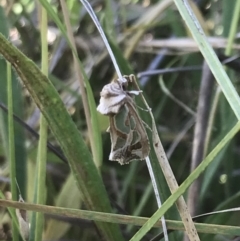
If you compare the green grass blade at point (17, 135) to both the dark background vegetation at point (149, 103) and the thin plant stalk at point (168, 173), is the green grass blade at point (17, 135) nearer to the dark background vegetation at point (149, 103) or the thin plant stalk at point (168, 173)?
the dark background vegetation at point (149, 103)

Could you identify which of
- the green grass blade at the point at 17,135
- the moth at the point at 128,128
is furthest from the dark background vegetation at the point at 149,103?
the moth at the point at 128,128

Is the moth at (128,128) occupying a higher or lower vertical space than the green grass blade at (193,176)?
higher

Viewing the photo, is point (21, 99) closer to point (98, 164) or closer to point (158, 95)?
point (98, 164)

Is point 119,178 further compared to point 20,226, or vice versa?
point 119,178

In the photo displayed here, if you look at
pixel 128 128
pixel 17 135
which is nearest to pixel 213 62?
pixel 128 128

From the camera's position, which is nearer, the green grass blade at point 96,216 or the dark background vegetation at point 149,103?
the green grass blade at point 96,216

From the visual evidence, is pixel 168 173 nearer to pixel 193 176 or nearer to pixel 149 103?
pixel 193 176

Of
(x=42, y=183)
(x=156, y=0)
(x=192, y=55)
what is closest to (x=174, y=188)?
(x=42, y=183)
